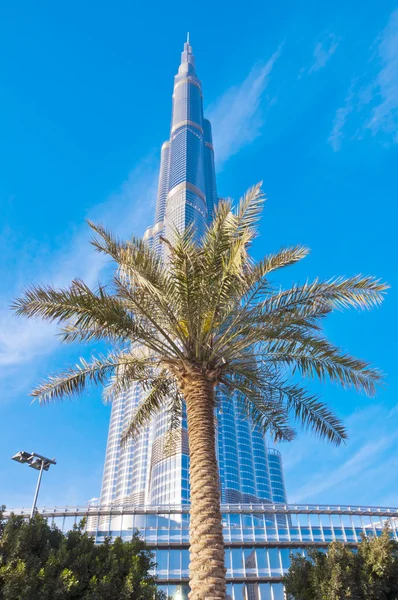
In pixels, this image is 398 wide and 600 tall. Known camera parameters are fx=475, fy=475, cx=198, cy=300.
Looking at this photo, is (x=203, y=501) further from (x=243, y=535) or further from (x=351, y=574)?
(x=243, y=535)

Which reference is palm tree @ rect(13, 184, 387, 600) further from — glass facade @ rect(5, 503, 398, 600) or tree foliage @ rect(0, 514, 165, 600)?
glass facade @ rect(5, 503, 398, 600)

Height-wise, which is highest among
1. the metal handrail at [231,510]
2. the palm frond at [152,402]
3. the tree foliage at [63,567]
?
the metal handrail at [231,510]

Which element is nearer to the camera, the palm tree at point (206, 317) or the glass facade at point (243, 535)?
the palm tree at point (206, 317)

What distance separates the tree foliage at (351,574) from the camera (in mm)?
13266

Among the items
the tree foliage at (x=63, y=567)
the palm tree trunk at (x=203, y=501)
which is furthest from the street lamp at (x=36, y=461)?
the palm tree trunk at (x=203, y=501)

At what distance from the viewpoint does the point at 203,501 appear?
379 inches

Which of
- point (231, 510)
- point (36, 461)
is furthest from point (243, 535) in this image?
point (36, 461)

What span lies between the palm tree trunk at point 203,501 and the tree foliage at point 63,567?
3575 millimetres

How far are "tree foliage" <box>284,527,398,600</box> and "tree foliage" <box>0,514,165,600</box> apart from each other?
445 cm

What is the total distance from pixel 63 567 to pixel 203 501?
480 centimetres

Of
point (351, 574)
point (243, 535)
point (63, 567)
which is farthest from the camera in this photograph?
point (243, 535)

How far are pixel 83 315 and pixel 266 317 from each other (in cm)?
435

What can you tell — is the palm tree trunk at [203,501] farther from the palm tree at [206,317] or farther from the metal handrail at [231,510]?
the metal handrail at [231,510]

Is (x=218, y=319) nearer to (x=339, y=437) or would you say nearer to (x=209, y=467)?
(x=209, y=467)
